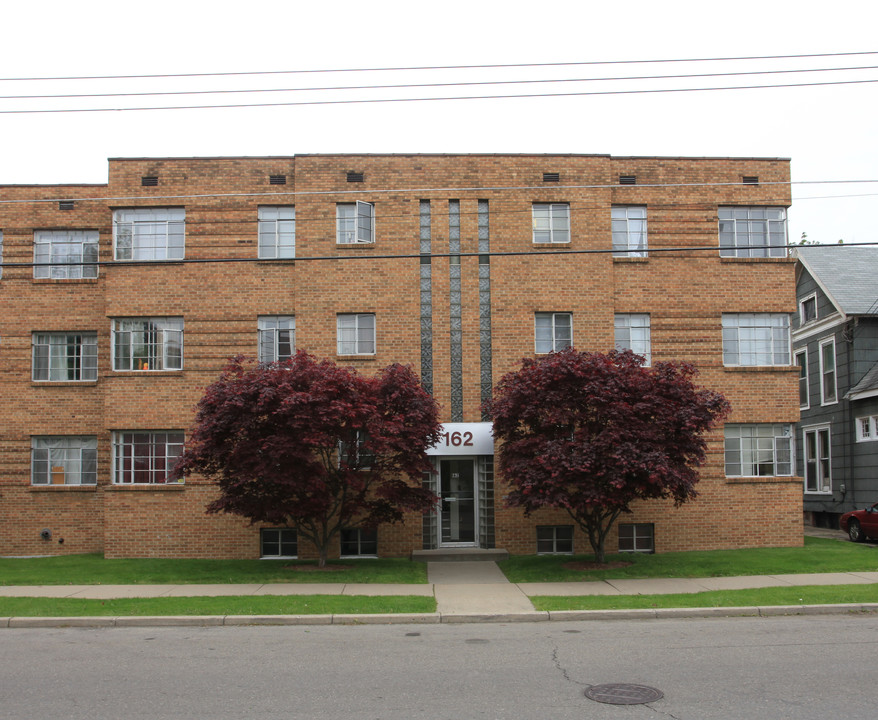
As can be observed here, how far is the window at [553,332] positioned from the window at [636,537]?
4479 mm

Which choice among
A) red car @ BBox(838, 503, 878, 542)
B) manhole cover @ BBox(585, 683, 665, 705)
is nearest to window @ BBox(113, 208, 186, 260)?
manhole cover @ BBox(585, 683, 665, 705)

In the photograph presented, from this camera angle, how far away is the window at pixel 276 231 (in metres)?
20.2

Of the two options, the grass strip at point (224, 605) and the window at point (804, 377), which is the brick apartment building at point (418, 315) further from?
the window at point (804, 377)

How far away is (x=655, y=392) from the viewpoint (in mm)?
16047

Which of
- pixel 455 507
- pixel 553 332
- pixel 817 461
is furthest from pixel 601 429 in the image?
pixel 817 461

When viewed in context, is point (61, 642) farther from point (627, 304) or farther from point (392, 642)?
point (627, 304)

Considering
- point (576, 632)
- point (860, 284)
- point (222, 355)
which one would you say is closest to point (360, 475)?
point (222, 355)

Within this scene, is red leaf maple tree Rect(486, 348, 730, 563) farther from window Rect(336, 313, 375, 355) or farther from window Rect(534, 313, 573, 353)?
window Rect(336, 313, 375, 355)

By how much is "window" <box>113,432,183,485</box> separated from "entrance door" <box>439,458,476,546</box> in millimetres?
6254

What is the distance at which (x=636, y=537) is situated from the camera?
64.5ft

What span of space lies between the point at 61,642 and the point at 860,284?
2554 centimetres

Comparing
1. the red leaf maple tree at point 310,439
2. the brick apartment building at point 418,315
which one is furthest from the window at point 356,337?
the red leaf maple tree at point 310,439

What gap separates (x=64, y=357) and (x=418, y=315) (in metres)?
8.94

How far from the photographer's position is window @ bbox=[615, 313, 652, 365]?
2017 centimetres
